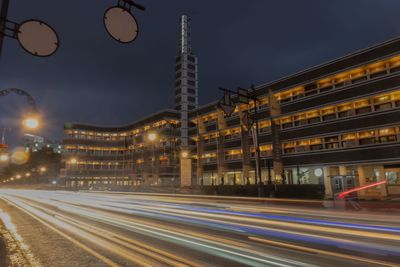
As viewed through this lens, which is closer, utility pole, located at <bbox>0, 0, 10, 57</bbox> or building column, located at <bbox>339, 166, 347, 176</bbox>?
utility pole, located at <bbox>0, 0, 10, 57</bbox>

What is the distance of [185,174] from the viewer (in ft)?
199

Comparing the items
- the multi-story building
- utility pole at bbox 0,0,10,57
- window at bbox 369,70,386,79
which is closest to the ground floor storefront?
window at bbox 369,70,386,79

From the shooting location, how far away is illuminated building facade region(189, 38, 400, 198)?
32.3 m

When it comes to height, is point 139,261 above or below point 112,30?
below

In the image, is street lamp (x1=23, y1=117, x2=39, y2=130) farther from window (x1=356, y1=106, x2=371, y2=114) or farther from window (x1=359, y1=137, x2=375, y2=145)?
window (x1=356, y1=106, x2=371, y2=114)

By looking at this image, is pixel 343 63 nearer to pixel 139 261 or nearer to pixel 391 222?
pixel 391 222

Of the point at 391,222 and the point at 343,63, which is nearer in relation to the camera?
the point at 391,222

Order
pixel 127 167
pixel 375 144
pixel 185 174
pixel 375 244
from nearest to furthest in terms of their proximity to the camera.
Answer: pixel 375 244, pixel 375 144, pixel 185 174, pixel 127 167

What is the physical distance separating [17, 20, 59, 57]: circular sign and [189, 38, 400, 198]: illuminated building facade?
25.9m

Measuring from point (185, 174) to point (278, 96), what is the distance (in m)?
25.9

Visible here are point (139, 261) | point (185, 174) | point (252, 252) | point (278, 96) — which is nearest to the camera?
point (139, 261)

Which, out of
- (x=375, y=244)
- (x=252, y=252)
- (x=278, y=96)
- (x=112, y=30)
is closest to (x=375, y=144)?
(x=278, y=96)

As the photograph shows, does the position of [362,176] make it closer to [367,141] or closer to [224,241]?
[367,141]

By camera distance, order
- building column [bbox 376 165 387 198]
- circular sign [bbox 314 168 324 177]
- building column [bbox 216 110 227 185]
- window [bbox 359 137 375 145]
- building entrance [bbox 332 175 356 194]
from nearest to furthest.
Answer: building column [bbox 376 165 387 198], window [bbox 359 137 375 145], building entrance [bbox 332 175 356 194], circular sign [bbox 314 168 324 177], building column [bbox 216 110 227 185]
